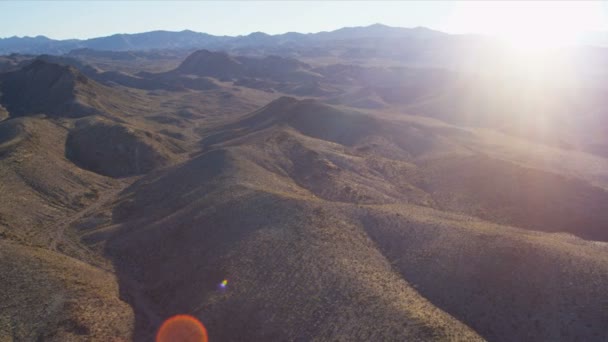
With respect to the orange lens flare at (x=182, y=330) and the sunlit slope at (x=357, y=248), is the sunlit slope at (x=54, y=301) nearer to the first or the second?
the sunlit slope at (x=357, y=248)

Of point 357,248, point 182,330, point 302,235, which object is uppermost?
point 302,235

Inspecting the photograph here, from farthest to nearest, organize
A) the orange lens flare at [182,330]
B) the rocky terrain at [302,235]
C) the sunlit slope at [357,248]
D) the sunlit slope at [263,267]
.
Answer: the orange lens flare at [182,330] → the rocky terrain at [302,235] → the sunlit slope at [357,248] → the sunlit slope at [263,267]

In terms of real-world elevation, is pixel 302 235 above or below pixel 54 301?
above

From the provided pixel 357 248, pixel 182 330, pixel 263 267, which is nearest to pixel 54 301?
pixel 182 330

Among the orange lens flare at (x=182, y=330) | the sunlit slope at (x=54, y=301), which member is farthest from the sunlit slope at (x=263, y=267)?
the sunlit slope at (x=54, y=301)

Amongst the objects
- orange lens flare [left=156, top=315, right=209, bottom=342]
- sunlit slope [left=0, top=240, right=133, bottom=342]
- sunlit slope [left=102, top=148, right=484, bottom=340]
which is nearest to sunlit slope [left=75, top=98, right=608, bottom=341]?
sunlit slope [left=102, top=148, right=484, bottom=340]

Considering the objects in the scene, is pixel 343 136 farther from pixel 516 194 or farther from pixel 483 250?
pixel 483 250

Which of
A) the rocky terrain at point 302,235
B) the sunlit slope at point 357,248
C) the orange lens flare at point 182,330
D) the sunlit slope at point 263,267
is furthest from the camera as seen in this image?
the orange lens flare at point 182,330

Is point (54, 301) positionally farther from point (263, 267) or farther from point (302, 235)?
point (302, 235)
